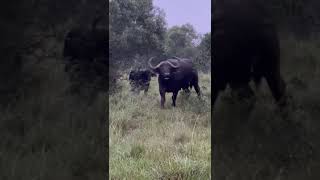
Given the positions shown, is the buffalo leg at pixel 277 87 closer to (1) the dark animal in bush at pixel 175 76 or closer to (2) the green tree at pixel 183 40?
(1) the dark animal in bush at pixel 175 76

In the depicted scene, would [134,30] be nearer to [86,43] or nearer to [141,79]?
[141,79]


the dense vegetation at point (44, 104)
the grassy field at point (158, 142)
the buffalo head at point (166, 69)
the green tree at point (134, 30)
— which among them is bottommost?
the grassy field at point (158, 142)

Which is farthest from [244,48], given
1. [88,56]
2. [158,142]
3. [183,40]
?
[183,40]

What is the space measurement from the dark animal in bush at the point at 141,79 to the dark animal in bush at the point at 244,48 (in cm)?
742

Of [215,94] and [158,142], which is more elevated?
[215,94]

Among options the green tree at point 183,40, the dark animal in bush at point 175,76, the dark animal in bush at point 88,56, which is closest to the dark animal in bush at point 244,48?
the dark animal in bush at point 88,56

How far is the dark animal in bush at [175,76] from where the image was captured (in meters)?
8.80

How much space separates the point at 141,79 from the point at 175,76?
1.22 m

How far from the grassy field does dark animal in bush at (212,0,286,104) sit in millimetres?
1442

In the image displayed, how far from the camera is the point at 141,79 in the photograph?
32.9 ft

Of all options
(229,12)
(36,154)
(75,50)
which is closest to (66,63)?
(75,50)

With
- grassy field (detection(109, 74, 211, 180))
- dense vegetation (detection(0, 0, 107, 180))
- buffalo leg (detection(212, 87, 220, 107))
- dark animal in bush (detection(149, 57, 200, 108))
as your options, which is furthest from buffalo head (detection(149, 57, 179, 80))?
dense vegetation (detection(0, 0, 107, 180))

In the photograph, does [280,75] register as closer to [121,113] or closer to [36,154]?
[36,154]

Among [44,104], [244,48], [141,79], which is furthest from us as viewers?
[141,79]
